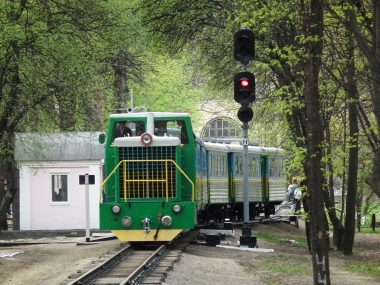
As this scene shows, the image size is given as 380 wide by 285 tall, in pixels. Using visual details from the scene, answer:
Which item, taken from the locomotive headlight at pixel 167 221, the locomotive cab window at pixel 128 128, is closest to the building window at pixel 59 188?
the locomotive cab window at pixel 128 128

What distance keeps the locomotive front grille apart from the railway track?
3.94 feet

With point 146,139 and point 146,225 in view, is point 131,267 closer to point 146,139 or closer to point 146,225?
point 146,225

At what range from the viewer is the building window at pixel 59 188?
38031 mm

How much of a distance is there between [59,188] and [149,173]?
17.6 meters

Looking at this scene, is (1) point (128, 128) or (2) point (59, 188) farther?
(2) point (59, 188)

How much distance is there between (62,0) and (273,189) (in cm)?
1706

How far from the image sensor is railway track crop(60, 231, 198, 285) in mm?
15430

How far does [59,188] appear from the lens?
3822 cm

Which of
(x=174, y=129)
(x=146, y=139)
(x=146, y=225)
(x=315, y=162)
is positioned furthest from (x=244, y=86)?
(x=315, y=162)

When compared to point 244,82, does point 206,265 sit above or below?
below

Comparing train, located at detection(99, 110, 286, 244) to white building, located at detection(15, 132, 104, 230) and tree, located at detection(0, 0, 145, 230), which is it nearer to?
tree, located at detection(0, 0, 145, 230)

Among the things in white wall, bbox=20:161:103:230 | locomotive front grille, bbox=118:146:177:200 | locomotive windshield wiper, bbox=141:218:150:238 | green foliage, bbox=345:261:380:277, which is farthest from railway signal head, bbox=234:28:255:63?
white wall, bbox=20:161:103:230

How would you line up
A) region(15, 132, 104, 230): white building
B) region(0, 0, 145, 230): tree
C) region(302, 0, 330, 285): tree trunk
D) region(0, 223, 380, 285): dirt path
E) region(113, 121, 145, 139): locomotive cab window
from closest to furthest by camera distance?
region(302, 0, 330, 285): tree trunk, region(0, 223, 380, 285): dirt path, region(113, 121, 145, 139): locomotive cab window, region(0, 0, 145, 230): tree, region(15, 132, 104, 230): white building

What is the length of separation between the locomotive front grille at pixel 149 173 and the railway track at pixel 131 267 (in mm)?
1201
